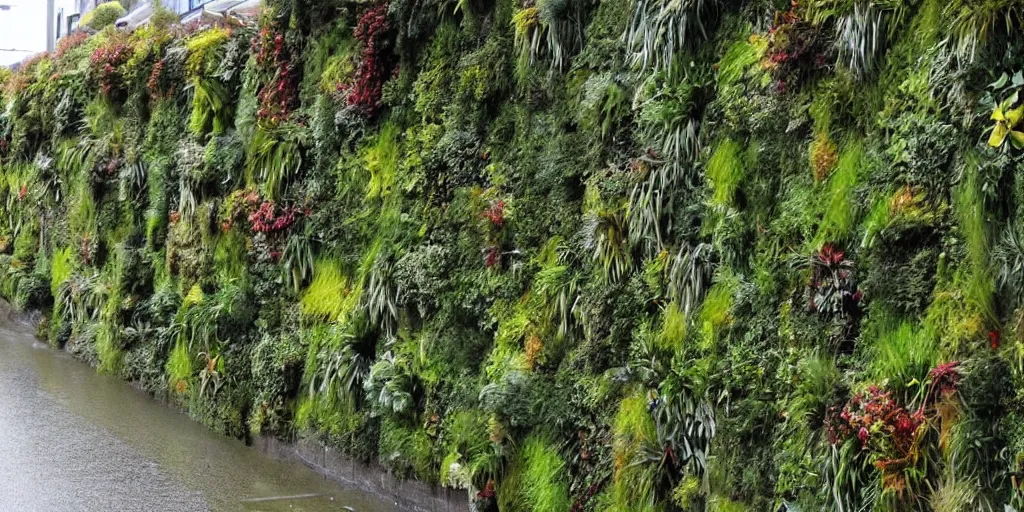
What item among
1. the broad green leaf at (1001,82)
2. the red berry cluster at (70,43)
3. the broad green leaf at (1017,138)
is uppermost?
the broad green leaf at (1001,82)

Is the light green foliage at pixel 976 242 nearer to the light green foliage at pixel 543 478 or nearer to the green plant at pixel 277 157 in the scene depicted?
the light green foliage at pixel 543 478

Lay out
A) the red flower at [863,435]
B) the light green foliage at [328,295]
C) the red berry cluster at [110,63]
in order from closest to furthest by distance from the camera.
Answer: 1. the red flower at [863,435]
2. the light green foliage at [328,295]
3. the red berry cluster at [110,63]

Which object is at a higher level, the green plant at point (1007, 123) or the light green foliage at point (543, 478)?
the green plant at point (1007, 123)

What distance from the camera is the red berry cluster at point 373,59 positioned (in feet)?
31.6

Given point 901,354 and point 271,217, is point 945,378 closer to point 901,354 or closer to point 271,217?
point 901,354

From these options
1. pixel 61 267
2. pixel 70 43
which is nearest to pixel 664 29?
pixel 61 267

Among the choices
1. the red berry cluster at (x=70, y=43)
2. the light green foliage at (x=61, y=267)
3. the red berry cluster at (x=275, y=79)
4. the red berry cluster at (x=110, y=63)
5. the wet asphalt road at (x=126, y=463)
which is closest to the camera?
the wet asphalt road at (x=126, y=463)

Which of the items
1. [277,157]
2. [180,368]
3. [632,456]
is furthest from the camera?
[180,368]

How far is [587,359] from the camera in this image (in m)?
7.16

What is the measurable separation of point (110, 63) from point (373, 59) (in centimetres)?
709

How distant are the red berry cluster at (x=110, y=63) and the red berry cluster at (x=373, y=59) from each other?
649cm

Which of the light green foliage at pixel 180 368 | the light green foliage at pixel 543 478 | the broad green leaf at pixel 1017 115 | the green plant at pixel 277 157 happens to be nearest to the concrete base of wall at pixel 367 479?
the light green foliage at pixel 543 478

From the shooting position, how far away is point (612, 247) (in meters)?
6.99

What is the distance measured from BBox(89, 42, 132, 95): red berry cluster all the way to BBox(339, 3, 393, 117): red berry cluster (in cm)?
649
